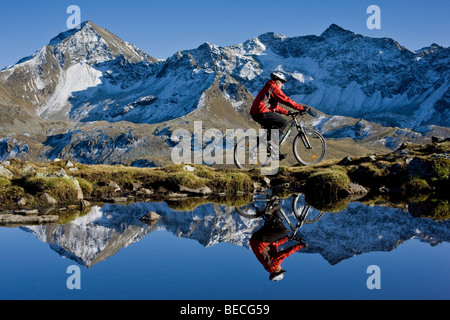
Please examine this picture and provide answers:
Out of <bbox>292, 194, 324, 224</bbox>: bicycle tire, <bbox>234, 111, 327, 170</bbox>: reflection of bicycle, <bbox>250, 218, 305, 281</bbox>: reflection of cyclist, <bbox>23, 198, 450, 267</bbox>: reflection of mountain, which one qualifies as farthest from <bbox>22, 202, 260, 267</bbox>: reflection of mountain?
<bbox>234, 111, 327, 170</bbox>: reflection of bicycle

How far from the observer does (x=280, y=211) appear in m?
20.4

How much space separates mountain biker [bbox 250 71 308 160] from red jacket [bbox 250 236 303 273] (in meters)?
7.94

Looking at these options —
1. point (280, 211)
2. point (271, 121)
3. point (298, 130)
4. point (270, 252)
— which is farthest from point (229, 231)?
point (298, 130)

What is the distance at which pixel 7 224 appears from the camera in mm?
18422

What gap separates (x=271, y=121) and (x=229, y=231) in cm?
723

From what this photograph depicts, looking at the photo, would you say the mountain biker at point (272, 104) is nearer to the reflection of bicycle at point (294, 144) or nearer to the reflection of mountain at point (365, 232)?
the reflection of bicycle at point (294, 144)

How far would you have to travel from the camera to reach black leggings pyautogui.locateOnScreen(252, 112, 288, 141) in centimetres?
2084

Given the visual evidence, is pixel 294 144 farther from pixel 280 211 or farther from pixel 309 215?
pixel 309 215

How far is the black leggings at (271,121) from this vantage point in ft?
68.4

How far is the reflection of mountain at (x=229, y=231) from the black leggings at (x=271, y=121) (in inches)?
169

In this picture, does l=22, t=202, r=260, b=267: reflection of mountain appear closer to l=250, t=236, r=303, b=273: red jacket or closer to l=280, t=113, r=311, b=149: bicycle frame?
l=250, t=236, r=303, b=273: red jacket

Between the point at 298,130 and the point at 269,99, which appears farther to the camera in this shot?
the point at 298,130
